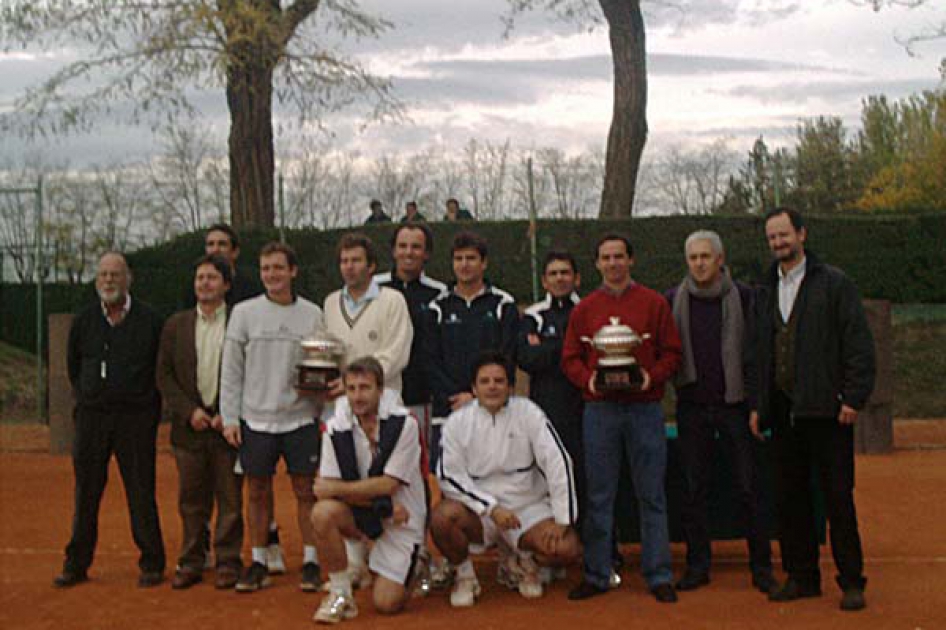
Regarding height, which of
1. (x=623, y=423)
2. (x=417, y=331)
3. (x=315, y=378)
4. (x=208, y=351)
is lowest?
(x=623, y=423)

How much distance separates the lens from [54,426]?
582 inches

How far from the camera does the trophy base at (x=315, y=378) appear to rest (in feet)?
22.7

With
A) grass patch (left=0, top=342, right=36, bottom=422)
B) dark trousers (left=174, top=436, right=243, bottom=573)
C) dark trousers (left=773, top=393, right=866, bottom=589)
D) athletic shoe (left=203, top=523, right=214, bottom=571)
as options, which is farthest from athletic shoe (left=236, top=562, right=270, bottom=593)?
grass patch (left=0, top=342, right=36, bottom=422)

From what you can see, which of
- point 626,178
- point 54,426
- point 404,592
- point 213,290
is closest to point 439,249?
point 626,178

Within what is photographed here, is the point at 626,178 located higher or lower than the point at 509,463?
higher

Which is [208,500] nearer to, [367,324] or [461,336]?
[367,324]

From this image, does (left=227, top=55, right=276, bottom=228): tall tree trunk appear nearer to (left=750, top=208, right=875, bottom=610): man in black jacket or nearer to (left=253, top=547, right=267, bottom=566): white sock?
(left=253, top=547, right=267, bottom=566): white sock

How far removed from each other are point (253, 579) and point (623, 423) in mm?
2193

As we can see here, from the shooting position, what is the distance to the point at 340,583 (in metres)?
6.42

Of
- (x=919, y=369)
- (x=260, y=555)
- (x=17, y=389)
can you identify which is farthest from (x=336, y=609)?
(x=919, y=369)

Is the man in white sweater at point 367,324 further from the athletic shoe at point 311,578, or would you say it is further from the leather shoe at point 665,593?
the leather shoe at point 665,593

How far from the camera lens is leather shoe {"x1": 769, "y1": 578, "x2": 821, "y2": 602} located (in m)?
6.51

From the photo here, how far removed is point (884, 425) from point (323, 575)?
26.6 ft

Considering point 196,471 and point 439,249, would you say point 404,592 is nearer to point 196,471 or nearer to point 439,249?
point 196,471
